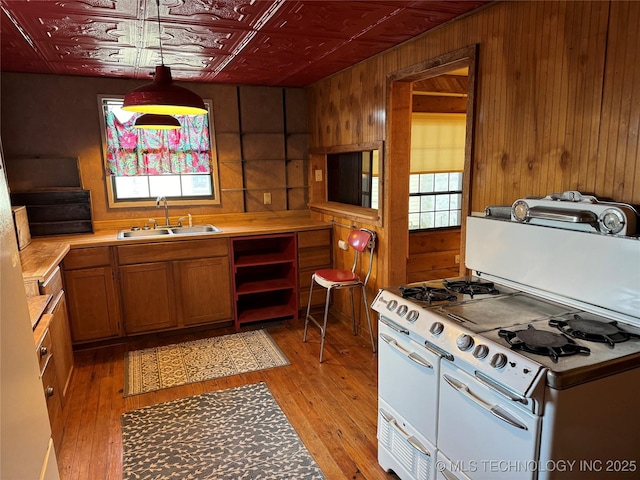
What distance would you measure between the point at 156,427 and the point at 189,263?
4.92ft

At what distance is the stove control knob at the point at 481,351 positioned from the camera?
1416mm

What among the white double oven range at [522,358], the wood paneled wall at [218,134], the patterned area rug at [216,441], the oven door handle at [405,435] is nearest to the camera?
the white double oven range at [522,358]

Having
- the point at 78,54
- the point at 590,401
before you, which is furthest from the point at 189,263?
the point at 590,401

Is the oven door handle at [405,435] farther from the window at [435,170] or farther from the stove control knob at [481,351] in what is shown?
the window at [435,170]

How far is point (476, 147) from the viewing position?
2.32 m

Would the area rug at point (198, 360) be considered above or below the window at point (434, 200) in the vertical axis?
below

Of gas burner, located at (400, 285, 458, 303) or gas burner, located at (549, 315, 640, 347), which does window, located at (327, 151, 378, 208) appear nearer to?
gas burner, located at (400, 285, 458, 303)

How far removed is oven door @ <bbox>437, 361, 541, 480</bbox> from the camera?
1295mm

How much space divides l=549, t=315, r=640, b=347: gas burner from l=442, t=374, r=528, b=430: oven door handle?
1.29 ft

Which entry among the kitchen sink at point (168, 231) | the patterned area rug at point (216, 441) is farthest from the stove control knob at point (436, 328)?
the kitchen sink at point (168, 231)

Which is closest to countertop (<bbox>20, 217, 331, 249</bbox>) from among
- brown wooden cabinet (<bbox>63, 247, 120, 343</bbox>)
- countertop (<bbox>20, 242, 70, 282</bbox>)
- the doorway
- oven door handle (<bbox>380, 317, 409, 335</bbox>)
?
countertop (<bbox>20, 242, 70, 282</bbox>)

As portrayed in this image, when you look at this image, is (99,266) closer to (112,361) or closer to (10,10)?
(112,361)

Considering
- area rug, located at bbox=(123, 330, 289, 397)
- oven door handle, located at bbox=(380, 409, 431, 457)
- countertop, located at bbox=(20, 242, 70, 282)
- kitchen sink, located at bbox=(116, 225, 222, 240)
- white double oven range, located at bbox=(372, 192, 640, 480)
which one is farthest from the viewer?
kitchen sink, located at bbox=(116, 225, 222, 240)

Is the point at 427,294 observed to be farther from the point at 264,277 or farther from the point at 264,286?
the point at 264,277
